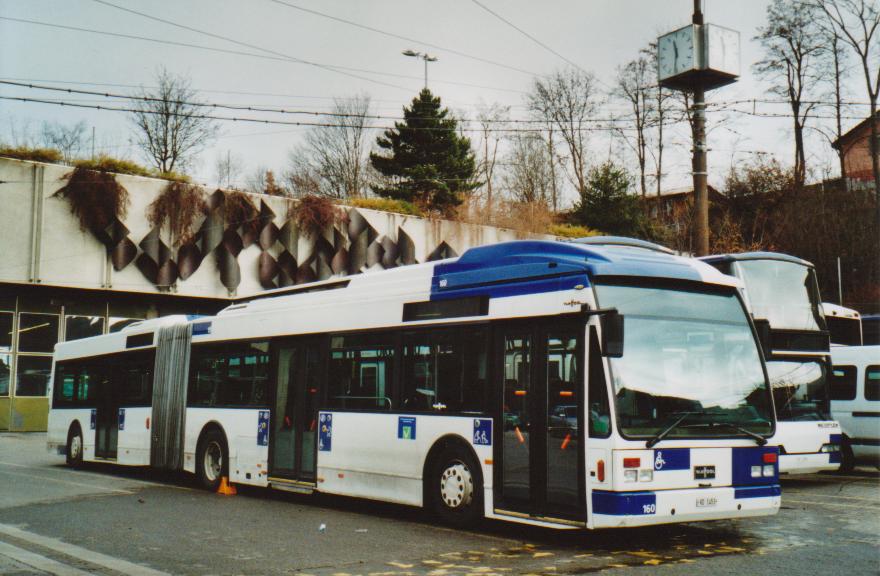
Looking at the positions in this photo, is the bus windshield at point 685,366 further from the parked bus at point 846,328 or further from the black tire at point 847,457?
the parked bus at point 846,328

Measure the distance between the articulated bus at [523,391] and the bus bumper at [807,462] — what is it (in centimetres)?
605

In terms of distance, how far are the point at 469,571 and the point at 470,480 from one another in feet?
8.23

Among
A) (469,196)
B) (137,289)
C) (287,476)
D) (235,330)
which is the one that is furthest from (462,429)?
(469,196)

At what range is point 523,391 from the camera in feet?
31.6

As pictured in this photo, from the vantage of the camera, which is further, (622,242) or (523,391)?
(622,242)

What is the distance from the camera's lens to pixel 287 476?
1353cm

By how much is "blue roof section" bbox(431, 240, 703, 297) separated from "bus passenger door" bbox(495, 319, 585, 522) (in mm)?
580

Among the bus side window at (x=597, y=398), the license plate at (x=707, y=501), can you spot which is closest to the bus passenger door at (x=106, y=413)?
the bus side window at (x=597, y=398)

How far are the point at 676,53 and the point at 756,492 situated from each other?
45.4 feet

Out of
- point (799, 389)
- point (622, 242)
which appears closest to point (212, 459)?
point (622, 242)

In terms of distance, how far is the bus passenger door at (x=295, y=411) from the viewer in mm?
13133

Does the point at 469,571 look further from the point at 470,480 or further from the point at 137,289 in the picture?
the point at 137,289

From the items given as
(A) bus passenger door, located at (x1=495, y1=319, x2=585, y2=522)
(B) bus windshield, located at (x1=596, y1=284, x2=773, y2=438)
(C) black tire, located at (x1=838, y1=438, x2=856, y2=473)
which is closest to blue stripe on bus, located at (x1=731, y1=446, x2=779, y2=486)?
(B) bus windshield, located at (x1=596, y1=284, x2=773, y2=438)

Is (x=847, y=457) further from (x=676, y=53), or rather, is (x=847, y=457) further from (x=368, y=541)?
(x=368, y=541)
